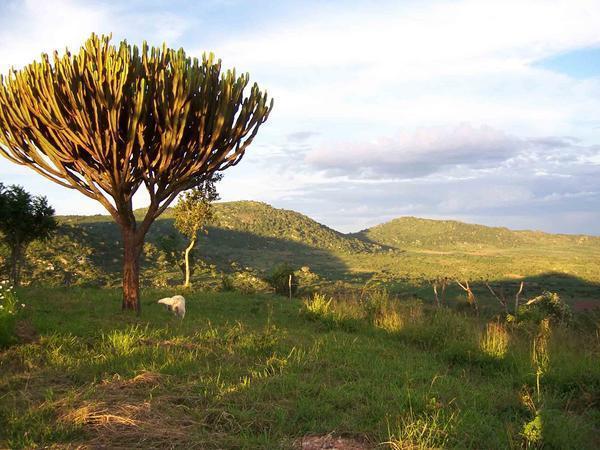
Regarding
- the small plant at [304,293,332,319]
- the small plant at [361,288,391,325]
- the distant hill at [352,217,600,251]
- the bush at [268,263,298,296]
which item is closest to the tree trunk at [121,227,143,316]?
the small plant at [304,293,332,319]

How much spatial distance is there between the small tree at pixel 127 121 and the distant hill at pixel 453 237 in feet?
278

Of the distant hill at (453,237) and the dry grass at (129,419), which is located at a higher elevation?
the distant hill at (453,237)

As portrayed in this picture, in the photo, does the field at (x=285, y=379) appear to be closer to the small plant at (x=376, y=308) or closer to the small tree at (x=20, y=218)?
the small plant at (x=376, y=308)

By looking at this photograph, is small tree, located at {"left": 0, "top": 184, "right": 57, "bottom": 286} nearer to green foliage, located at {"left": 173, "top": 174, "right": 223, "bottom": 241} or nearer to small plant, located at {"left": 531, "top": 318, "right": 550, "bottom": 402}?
green foliage, located at {"left": 173, "top": 174, "right": 223, "bottom": 241}

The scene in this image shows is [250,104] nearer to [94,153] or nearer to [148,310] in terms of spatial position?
[94,153]

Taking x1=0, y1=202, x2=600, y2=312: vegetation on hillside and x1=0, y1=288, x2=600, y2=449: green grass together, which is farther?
x1=0, y1=202, x2=600, y2=312: vegetation on hillside

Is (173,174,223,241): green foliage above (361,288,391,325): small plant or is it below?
above

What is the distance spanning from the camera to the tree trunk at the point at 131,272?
36.4ft

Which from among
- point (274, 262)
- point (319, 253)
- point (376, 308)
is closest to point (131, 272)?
point (376, 308)

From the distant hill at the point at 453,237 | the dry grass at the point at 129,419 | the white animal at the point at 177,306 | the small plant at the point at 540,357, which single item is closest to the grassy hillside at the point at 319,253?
the distant hill at the point at 453,237

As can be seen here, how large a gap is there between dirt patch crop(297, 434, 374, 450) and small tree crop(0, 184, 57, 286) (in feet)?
54.9

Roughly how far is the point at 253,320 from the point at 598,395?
280 inches

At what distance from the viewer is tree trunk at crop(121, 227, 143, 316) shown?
437 inches

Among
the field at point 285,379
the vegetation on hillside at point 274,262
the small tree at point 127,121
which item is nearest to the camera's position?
the field at point 285,379
